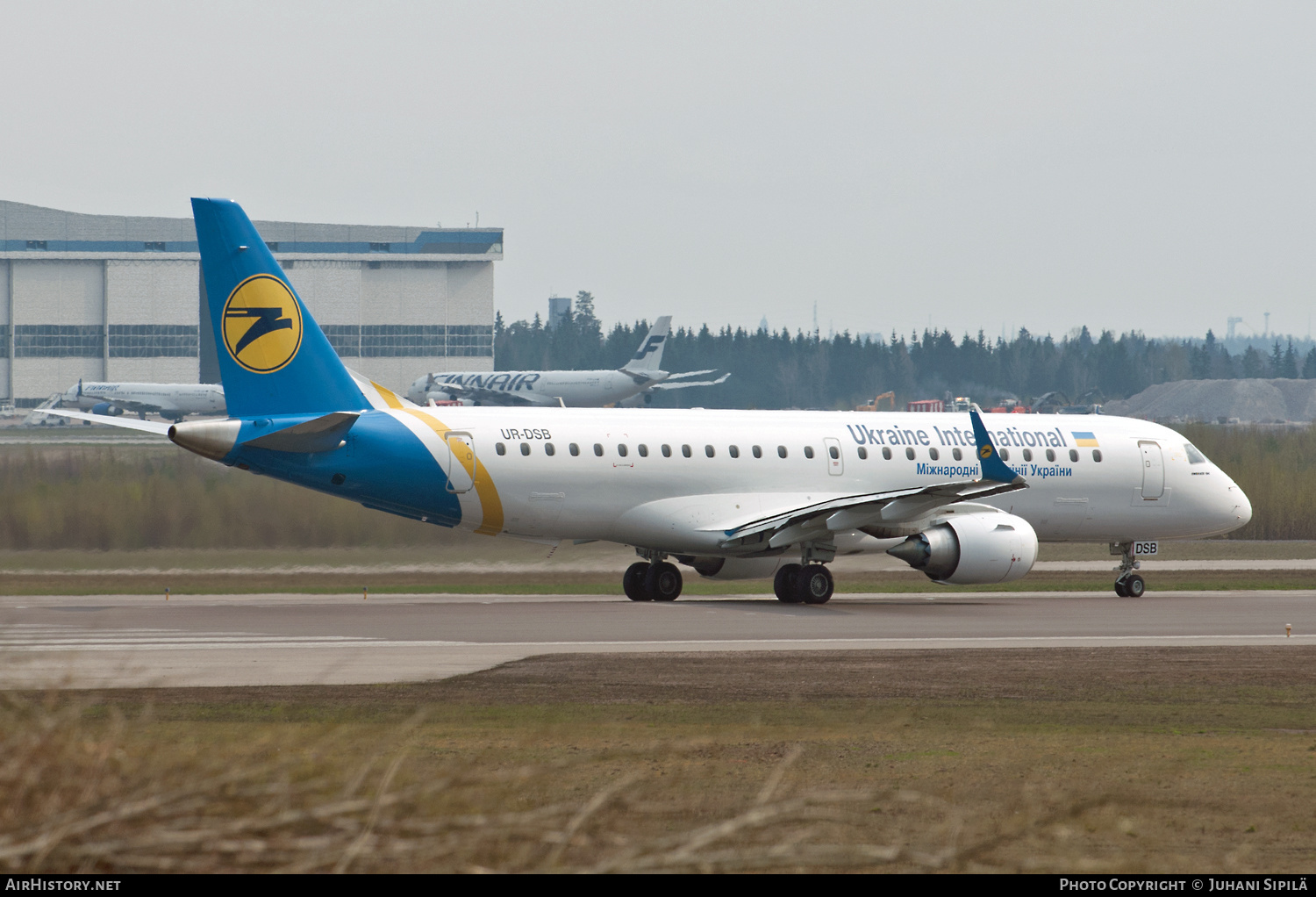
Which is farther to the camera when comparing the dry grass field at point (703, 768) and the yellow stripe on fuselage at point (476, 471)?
the yellow stripe on fuselage at point (476, 471)

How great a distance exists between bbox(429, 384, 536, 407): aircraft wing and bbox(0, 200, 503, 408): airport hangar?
40.2ft

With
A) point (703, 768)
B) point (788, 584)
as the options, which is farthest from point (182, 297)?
point (703, 768)

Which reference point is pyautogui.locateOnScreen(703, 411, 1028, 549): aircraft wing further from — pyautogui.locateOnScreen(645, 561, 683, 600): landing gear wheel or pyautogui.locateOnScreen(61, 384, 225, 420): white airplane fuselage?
pyautogui.locateOnScreen(61, 384, 225, 420): white airplane fuselage

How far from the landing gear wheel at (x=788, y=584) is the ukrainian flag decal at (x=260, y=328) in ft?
32.6

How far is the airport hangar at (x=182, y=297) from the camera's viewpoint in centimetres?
11969

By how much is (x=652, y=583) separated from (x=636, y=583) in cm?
31

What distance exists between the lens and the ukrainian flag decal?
27109mm

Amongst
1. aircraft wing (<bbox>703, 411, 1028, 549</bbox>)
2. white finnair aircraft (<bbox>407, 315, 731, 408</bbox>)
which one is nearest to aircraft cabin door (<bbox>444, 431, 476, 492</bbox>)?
aircraft wing (<bbox>703, 411, 1028, 549</bbox>)

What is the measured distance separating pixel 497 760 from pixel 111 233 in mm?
120735

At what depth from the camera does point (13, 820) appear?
5.31 metres

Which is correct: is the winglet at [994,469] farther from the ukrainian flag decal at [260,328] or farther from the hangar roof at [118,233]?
the hangar roof at [118,233]

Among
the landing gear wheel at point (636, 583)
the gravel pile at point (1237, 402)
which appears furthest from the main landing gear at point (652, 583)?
the gravel pile at point (1237, 402)

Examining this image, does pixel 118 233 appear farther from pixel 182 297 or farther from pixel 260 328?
pixel 260 328
